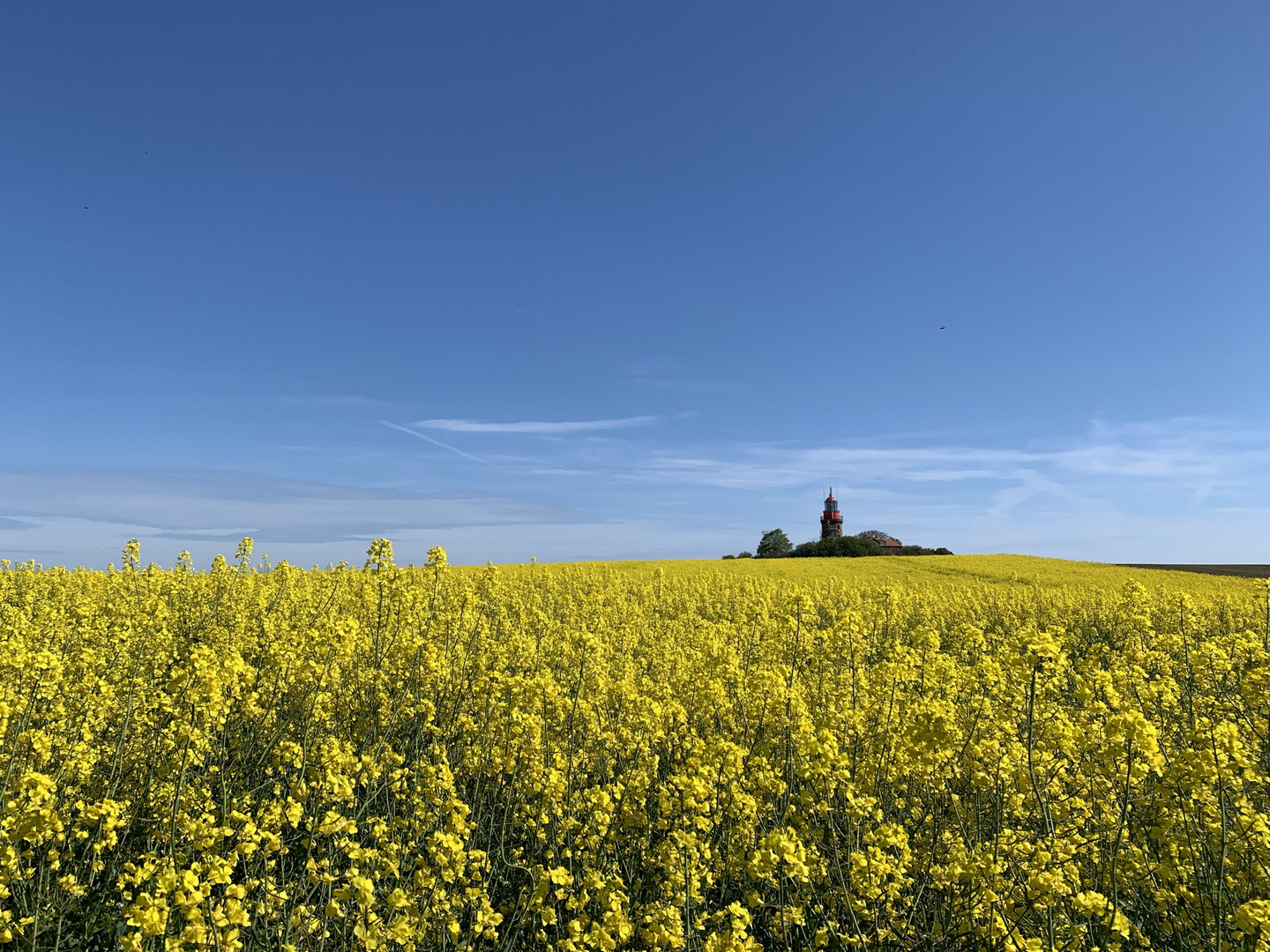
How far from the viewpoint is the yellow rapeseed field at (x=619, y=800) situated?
373 cm

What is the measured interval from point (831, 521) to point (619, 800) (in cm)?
8902

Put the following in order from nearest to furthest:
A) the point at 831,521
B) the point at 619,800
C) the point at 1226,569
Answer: the point at 619,800 < the point at 1226,569 < the point at 831,521

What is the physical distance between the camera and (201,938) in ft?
9.96

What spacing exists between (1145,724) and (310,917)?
486 centimetres

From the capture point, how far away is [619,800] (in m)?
5.37

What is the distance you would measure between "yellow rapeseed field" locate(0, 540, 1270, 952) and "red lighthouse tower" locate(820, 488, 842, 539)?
8298 centimetres

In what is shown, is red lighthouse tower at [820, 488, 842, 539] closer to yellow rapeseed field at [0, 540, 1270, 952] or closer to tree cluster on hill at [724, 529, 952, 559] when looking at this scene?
tree cluster on hill at [724, 529, 952, 559]

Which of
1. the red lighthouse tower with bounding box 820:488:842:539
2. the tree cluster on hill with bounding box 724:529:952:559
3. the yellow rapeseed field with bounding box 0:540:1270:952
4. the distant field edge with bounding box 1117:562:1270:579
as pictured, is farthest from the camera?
the red lighthouse tower with bounding box 820:488:842:539

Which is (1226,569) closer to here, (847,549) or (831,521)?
(847,549)

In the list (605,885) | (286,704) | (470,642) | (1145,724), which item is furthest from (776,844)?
(286,704)

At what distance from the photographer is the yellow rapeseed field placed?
12.2ft

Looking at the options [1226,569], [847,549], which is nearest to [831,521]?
[847,549]

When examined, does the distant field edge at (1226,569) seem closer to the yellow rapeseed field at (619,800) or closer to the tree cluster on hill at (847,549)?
the tree cluster on hill at (847,549)

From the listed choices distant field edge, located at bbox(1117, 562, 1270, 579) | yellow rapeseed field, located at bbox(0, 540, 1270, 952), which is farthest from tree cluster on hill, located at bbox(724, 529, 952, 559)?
yellow rapeseed field, located at bbox(0, 540, 1270, 952)
